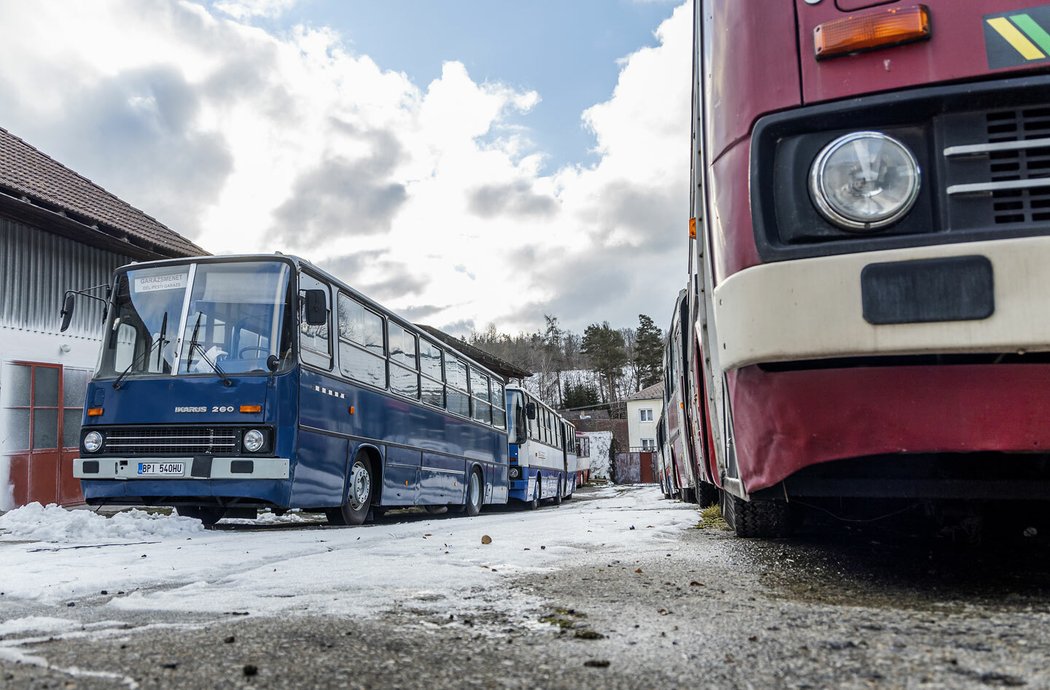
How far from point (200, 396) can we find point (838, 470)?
675cm

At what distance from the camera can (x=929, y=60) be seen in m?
2.33

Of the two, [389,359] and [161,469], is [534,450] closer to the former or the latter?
[389,359]

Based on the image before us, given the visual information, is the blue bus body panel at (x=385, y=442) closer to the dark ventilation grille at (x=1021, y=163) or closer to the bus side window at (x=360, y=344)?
the bus side window at (x=360, y=344)

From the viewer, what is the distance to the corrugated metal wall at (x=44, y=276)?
13.1m

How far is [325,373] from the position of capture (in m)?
8.77

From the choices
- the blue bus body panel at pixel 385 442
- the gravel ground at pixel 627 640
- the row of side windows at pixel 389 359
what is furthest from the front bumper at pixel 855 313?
the row of side windows at pixel 389 359

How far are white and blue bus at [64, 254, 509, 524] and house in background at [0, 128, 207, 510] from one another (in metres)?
5.54

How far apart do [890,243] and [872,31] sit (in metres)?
0.67

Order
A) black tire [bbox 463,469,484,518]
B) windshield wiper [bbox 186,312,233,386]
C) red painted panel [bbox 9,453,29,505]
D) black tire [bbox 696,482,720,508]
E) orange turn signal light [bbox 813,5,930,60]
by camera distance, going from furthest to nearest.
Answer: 1. black tire [bbox 463,469,484,518]
2. red painted panel [bbox 9,453,29,505]
3. black tire [bbox 696,482,720,508]
4. windshield wiper [bbox 186,312,233,386]
5. orange turn signal light [bbox 813,5,930,60]

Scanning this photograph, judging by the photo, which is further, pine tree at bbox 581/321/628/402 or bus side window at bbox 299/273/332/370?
pine tree at bbox 581/321/628/402

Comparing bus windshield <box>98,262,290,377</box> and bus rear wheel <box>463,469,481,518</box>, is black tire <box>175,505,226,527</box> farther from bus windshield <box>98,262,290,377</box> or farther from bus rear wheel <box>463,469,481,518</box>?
bus rear wheel <box>463,469,481,518</box>

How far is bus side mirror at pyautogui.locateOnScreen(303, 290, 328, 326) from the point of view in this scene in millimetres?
8375

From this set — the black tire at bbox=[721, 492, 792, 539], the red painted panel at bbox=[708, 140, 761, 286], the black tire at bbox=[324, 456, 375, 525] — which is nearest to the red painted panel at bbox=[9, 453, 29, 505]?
the black tire at bbox=[324, 456, 375, 525]

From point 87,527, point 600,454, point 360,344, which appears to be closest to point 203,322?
point 360,344
